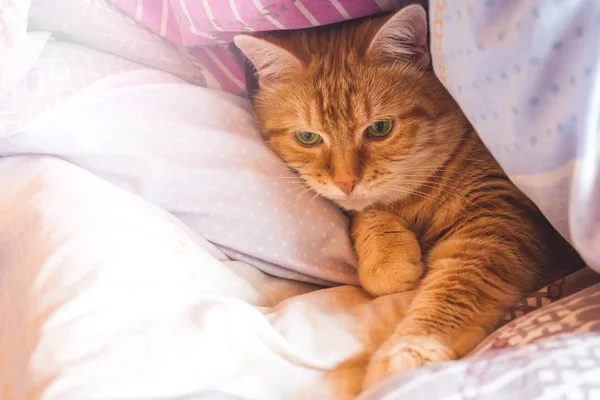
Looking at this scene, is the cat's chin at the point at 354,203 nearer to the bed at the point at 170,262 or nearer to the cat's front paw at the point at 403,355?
the bed at the point at 170,262

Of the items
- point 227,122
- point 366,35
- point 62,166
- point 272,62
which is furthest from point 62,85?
point 366,35

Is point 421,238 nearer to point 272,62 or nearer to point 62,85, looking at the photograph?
point 272,62

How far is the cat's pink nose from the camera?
1.14 m

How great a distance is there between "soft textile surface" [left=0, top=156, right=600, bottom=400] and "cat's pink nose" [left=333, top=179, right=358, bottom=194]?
0.25 metres

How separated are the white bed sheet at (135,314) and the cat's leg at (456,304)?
57 millimetres

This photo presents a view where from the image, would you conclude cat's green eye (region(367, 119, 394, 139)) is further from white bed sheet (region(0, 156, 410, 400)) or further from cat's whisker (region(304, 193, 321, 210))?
white bed sheet (region(0, 156, 410, 400))

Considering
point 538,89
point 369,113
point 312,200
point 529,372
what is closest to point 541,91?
point 538,89

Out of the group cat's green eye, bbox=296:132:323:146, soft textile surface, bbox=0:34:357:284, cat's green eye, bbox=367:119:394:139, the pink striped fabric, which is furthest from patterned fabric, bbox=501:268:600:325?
the pink striped fabric

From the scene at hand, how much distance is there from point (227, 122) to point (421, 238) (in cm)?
56

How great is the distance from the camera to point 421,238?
1246 millimetres

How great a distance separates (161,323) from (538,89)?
645 mm

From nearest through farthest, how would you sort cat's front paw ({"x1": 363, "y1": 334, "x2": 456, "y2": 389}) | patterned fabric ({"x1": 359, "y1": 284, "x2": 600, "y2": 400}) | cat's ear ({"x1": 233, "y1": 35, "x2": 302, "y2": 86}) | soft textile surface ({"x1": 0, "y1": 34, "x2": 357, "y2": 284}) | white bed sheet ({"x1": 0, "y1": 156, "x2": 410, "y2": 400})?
patterned fabric ({"x1": 359, "y1": 284, "x2": 600, "y2": 400}) → white bed sheet ({"x1": 0, "y1": 156, "x2": 410, "y2": 400}) → cat's front paw ({"x1": 363, "y1": 334, "x2": 456, "y2": 389}) → soft textile surface ({"x1": 0, "y1": 34, "x2": 357, "y2": 284}) → cat's ear ({"x1": 233, "y1": 35, "x2": 302, "y2": 86})

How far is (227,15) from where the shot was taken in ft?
Result: 3.53

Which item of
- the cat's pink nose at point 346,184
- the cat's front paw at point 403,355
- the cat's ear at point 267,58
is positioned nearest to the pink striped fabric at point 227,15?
the cat's ear at point 267,58
